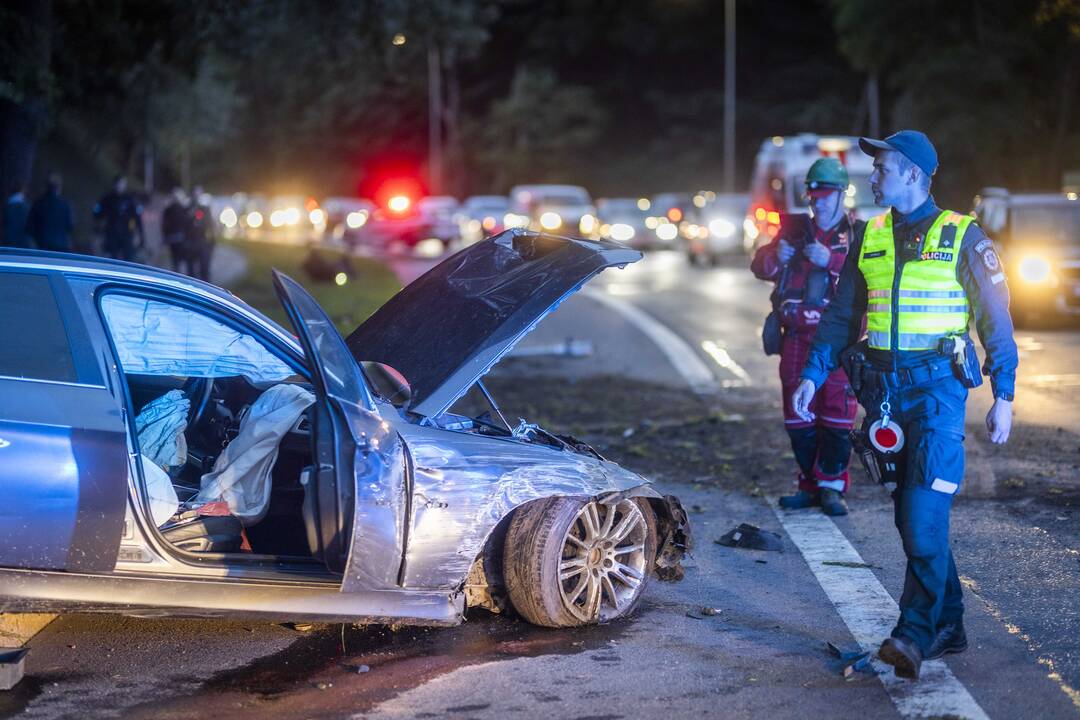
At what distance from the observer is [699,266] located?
32750 millimetres

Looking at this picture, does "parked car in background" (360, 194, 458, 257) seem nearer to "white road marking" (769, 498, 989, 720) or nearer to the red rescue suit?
the red rescue suit

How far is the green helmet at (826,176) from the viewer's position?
771 centimetres

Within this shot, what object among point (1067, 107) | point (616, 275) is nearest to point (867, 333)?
point (616, 275)

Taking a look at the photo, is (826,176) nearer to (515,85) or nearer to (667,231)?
(667,231)

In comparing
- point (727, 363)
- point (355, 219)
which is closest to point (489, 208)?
point (355, 219)

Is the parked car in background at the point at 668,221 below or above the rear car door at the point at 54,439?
above

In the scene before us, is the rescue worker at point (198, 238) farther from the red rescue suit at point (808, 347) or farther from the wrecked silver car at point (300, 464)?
the wrecked silver car at point (300, 464)

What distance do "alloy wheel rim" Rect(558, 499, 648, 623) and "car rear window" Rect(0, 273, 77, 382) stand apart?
6.32 feet

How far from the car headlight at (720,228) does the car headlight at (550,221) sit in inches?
297

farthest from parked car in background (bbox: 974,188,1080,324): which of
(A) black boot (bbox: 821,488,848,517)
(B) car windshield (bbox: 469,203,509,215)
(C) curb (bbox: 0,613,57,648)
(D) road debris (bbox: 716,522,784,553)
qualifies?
(B) car windshield (bbox: 469,203,509,215)

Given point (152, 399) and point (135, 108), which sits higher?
point (135, 108)

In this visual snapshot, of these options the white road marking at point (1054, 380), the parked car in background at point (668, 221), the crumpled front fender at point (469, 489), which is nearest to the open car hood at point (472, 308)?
the crumpled front fender at point (469, 489)

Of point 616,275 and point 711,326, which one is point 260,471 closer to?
point 711,326

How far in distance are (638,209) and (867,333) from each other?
117ft
